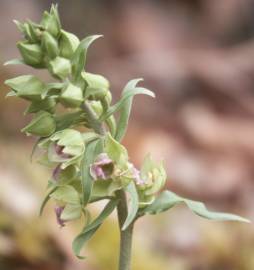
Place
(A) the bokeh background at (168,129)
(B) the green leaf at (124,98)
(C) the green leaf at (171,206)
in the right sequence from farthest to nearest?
(A) the bokeh background at (168,129) → (C) the green leaf at (171,206) → (B) the green leaf at (124,98)

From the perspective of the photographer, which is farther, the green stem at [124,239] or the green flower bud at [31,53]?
the green stem at [124,239]

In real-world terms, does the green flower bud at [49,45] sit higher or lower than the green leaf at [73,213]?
higher

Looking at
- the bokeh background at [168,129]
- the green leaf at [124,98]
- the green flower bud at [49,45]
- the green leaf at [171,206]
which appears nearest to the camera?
the green flower bud at [49,45]

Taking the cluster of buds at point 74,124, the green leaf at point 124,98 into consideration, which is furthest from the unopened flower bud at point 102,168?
the green leaf at point 124,98

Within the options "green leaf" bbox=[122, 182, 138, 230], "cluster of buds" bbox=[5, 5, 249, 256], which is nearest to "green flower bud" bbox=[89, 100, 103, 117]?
"cluster of buds" bbox=[5, 5, 249, 256]

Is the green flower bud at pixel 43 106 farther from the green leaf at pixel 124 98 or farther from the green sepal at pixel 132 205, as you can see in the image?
the green sepal at pixel 132 205

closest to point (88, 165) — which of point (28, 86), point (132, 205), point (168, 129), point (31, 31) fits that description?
point (132, 205)

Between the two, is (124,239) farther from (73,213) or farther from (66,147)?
(66,147)
